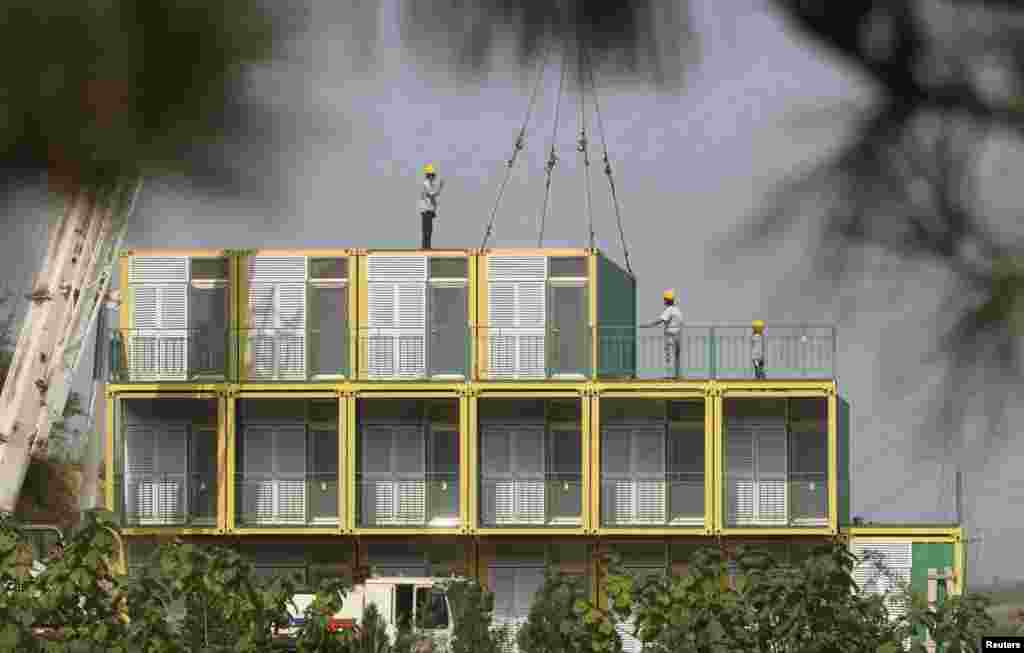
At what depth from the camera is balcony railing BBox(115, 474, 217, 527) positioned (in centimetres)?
3481

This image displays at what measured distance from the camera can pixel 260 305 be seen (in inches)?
68.7

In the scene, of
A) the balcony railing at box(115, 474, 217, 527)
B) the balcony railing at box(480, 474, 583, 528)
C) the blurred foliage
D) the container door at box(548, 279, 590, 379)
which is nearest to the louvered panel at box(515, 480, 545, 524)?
the balcony railing at box(480, 474, 583, 528)

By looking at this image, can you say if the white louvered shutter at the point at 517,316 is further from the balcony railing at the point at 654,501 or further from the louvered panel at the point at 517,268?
the balcony railing at the point at 654,501

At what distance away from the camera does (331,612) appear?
11125mm

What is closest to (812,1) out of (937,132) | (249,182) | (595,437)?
(937,132)

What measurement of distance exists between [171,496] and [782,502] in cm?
1045

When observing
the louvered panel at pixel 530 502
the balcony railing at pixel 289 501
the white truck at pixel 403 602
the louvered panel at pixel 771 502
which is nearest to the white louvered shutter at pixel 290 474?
the balcony railing at pixel 289 501

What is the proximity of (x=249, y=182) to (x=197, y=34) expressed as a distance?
120mm

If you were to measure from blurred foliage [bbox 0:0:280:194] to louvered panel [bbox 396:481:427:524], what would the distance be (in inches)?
1315

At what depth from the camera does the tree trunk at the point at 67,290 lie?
156 cm

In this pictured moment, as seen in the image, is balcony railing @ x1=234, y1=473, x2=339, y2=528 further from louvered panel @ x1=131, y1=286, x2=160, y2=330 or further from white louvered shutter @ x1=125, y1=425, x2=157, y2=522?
louvered panel @ x1=131, y1=286, x2=160, y2=330

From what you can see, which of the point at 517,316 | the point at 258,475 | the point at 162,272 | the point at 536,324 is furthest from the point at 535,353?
the point at 162,272

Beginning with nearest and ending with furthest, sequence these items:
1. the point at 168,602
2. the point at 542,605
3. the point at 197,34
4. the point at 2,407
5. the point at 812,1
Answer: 1. the point at 812,1
2. the point at 197,34
3. the point at 2,407
4. the point at 168,602
5. the point at 542,605

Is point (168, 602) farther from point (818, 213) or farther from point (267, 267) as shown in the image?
point (818, 213)
